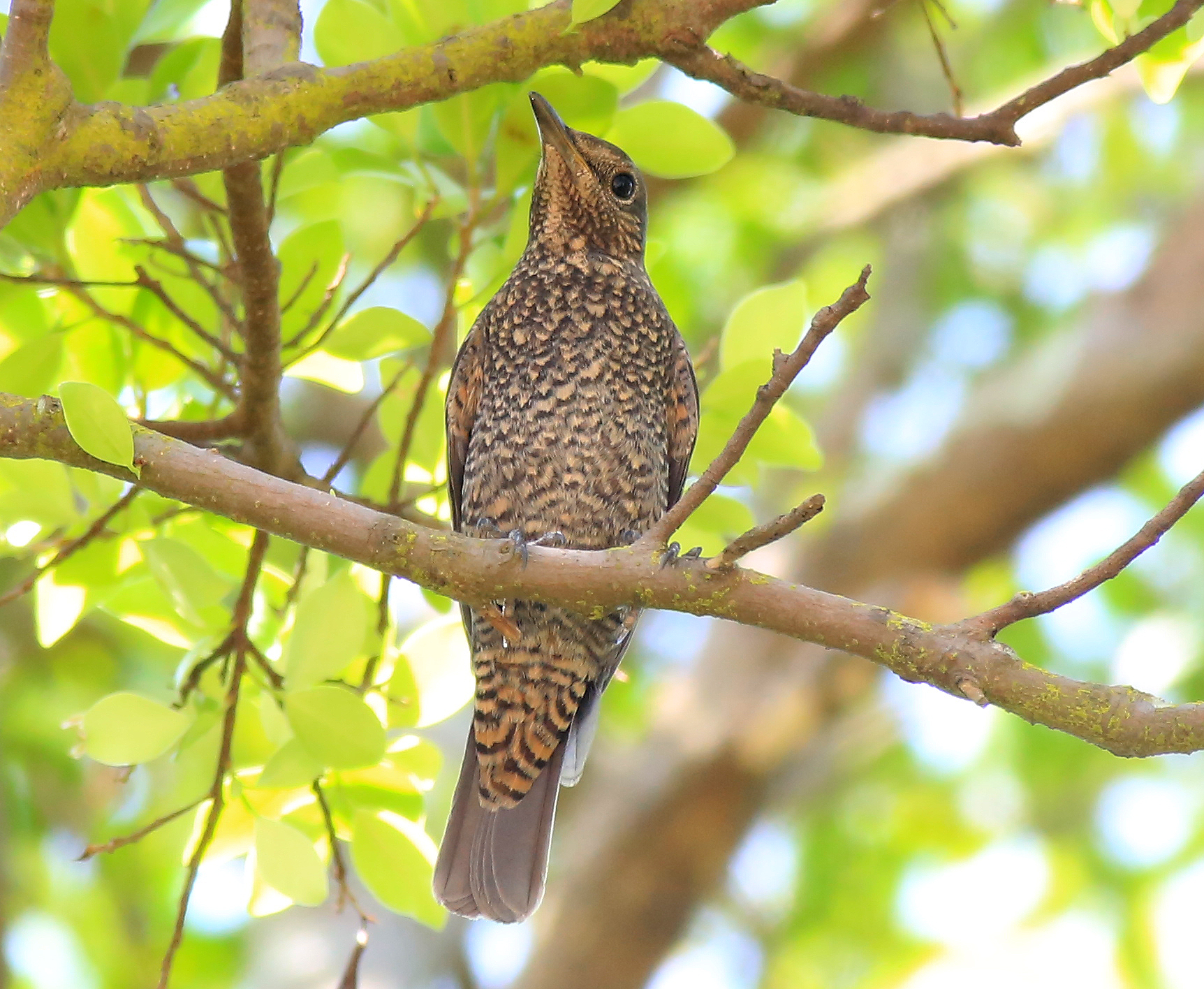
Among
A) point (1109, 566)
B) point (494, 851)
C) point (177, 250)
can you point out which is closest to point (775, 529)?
point (1109, 566)

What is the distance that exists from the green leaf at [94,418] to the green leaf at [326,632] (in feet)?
1.49

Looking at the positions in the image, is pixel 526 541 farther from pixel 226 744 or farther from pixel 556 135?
pixel 556 135

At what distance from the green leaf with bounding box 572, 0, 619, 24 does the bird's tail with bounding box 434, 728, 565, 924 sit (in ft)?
5.13

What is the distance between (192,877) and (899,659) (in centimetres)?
110

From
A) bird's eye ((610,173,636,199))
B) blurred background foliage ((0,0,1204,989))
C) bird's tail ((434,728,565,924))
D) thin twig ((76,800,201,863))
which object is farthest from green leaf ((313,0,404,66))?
bird's tail ((434,728,565,924))

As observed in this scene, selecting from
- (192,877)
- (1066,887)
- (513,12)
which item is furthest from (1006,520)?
(192,877)

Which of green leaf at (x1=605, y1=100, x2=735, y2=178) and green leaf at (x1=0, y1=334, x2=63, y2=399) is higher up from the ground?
green leaf at (x1=605, y1=100, x2=735, y2=178)

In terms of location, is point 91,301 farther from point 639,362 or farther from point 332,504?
point 639,362

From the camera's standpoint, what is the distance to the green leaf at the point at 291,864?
6.39 feet

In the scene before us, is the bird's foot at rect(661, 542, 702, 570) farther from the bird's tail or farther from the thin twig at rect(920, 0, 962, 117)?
the bird's tail

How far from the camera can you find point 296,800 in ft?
7.42

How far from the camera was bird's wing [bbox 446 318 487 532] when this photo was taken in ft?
9.71

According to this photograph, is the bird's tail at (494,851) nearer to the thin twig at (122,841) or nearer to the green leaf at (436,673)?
the green leaf at (436,673)

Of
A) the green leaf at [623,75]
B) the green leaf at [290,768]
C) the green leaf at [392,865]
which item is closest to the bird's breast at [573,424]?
the green leaf at [623,75]
